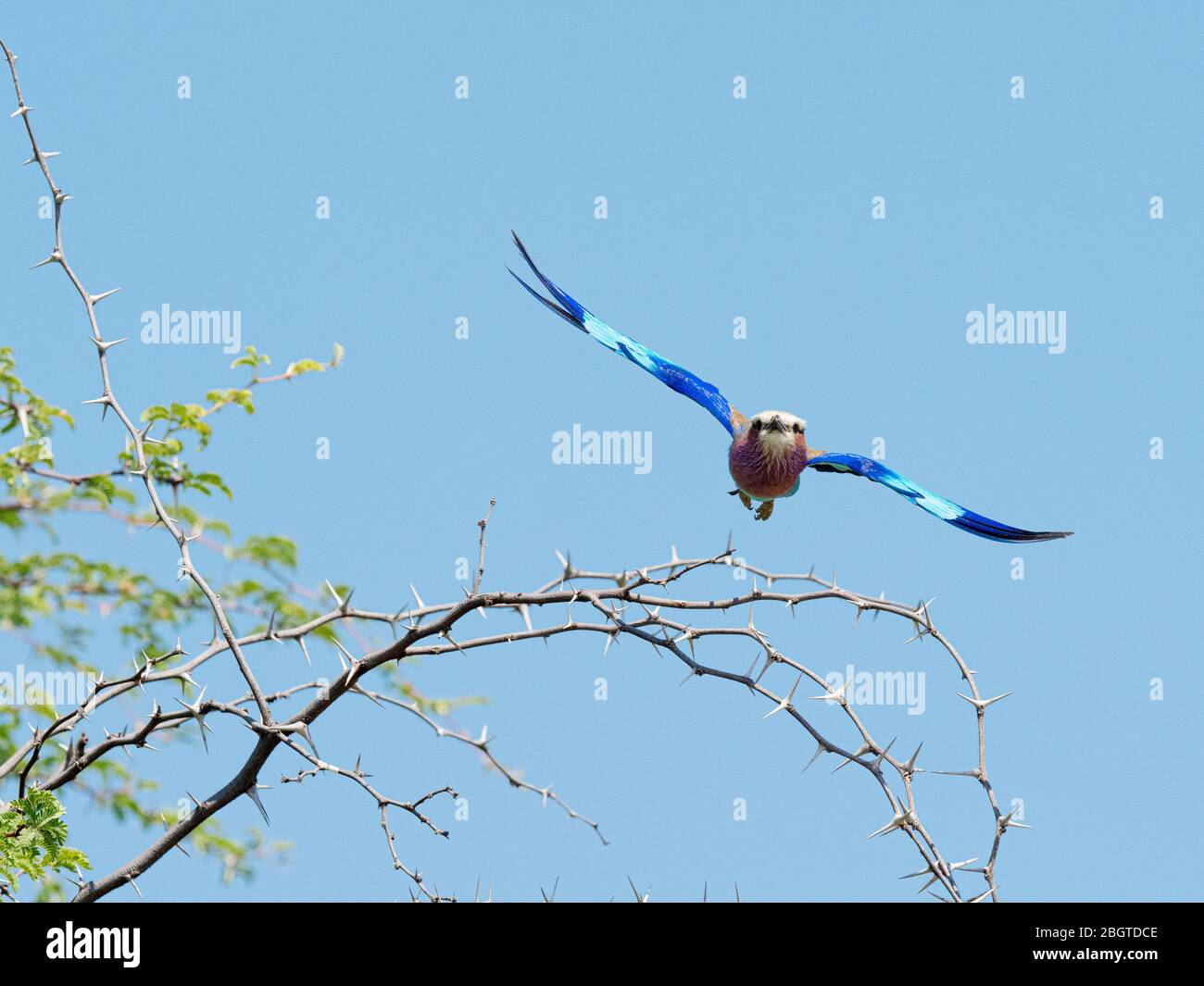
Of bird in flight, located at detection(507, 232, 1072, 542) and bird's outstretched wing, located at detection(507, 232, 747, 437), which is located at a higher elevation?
bird's outstretched wing, located at detection(507, 232, 747, 437)

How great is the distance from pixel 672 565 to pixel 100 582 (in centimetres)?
585

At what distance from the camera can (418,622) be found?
343cm

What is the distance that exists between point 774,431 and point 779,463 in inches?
4.9

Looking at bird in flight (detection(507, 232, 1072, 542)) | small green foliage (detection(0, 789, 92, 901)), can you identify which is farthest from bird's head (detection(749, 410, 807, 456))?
small green foliage (detection(0, 789, 92, 901))

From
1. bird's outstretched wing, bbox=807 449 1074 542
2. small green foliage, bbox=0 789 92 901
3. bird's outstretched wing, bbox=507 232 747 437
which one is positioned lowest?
small green foliage, bbox=0 789 92 901

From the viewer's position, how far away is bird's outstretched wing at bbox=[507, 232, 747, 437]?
5368 millimetres

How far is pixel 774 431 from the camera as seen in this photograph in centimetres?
491

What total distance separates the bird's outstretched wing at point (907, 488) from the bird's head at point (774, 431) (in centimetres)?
21

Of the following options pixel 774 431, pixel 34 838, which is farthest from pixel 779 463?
pixel 34 838

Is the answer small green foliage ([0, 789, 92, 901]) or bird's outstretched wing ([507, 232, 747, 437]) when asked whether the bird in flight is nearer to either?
bird's outstretched wing ([507, 232, 747, 437])
